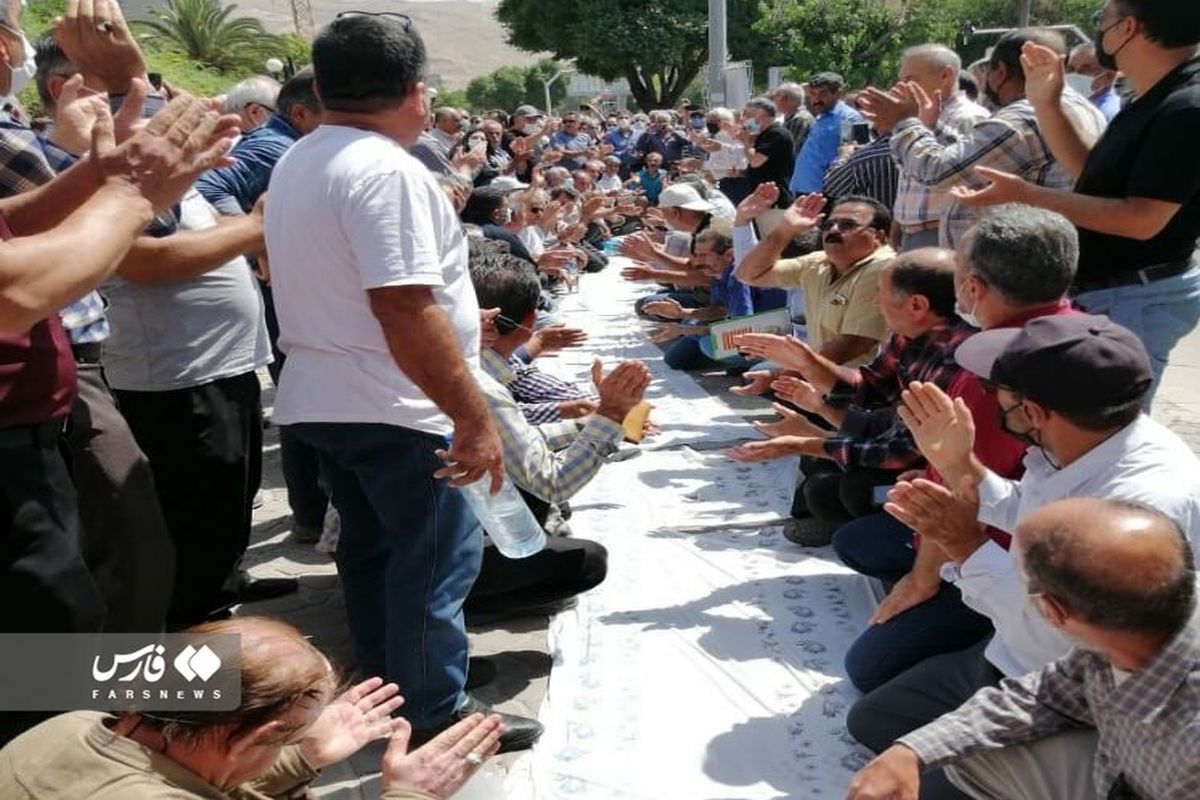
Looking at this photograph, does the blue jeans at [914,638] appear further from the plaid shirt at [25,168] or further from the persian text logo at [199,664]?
the plaid shirt at [25,168]

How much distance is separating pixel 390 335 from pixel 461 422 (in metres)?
0.23

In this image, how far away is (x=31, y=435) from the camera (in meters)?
1.83

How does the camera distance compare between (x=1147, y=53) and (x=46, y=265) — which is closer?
(x=46, y=265)

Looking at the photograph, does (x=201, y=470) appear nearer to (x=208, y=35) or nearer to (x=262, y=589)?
(x=262, y=589)

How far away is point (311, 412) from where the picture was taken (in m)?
2.27

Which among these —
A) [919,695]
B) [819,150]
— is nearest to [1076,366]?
[919,695]

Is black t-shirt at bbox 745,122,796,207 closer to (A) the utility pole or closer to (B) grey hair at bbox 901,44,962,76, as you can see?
(B) grey hair at bbox 901,44,962,76

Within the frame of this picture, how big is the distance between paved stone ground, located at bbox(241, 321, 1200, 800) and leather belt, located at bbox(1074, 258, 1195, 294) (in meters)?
1.92

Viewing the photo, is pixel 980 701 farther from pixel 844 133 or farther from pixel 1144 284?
pixel 844 133

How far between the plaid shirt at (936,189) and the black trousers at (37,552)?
3.18 meters

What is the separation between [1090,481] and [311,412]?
1.59 m

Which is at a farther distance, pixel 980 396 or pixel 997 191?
pixel 997 191

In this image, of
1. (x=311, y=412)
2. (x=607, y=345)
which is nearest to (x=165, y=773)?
(x=311, y=412)

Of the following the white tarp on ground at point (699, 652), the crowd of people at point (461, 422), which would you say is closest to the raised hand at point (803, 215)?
the crowd of people at point (461, 422)
